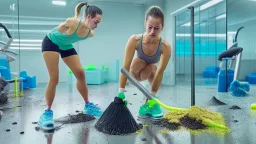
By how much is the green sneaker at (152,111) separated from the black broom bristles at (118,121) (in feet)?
0.81

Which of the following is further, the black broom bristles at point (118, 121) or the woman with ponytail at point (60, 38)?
the woman with ponytail at point (60, 38)

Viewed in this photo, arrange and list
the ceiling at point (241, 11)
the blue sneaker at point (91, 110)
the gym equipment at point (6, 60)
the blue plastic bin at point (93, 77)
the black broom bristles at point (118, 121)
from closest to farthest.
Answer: the black broom bristles at point (118, 121) → the blue sneaker at point (91, 110) → the gym equipment at point (6, 60) → the blue plastic bin at point (93, 77) → the ceiling at point (241, 11)

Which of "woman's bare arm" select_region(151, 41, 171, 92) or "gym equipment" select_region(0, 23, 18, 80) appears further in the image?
"gym equipment" select_region(0, 23, 18, 80)

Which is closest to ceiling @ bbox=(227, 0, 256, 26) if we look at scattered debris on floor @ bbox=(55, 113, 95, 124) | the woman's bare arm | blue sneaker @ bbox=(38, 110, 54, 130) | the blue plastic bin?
the blue plastic bin

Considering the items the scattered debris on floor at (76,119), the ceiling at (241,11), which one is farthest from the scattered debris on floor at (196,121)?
the ceiling at (241,11)

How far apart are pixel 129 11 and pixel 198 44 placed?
2.15 metres

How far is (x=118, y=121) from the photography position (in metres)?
1.02

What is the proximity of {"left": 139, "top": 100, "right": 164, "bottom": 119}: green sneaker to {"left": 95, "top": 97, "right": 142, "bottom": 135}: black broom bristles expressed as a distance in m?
0.25

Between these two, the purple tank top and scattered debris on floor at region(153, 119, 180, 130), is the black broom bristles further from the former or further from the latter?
the purple tank top

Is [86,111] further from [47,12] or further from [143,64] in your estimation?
[47,12]

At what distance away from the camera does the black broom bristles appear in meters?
1.00

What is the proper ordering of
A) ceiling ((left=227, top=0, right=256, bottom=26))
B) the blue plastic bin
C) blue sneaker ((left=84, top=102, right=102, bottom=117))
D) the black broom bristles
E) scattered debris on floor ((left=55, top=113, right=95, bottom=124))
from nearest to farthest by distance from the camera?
the black broom bristles, scattered debris on floor ((left=55, top=113, right=95, bottom=124)), blue sneaker ((left=84, top=102, right=102, bottom=117)), the blue plastic bin, ceiling ((left=227, top=0, right=256, bottom=26))

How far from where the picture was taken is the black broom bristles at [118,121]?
1000 millimetres

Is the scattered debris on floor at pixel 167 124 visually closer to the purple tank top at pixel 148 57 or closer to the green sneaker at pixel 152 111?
the green sneaker at pixel 152 111
